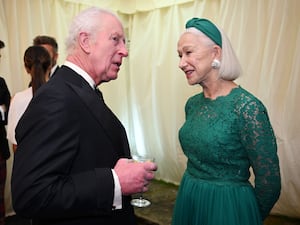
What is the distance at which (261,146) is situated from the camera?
3.77 feet

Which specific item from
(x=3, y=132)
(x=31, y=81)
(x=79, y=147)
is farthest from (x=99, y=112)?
(x=3, y=132)

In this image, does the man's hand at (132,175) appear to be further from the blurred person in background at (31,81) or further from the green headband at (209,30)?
the blurred person in background at (31,81)

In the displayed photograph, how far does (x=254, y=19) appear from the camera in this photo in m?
2.23

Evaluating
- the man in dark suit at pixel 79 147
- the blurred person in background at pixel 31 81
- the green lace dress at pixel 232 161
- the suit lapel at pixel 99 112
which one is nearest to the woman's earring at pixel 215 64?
the green lace dress at pixel 232 161

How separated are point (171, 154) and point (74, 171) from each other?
226 cm

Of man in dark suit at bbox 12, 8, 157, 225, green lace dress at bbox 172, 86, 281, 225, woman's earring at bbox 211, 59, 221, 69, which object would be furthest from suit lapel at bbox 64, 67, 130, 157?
woman's earring at bbox 211, 59, 221, 69

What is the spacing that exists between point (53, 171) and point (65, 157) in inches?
1.8

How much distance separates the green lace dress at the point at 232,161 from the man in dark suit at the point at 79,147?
45 cm

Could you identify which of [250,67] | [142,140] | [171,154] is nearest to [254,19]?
[250,67]

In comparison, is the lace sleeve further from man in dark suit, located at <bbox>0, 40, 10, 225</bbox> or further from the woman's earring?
man in dark suit, located at <bbox>0, 40, 10, 225</bbox>

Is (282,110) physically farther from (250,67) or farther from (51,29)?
(51,29)

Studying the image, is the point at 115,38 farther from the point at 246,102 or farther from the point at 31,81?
the point at 31,81

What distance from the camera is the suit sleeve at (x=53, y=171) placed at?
710mm

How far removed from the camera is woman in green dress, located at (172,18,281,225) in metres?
1.18
